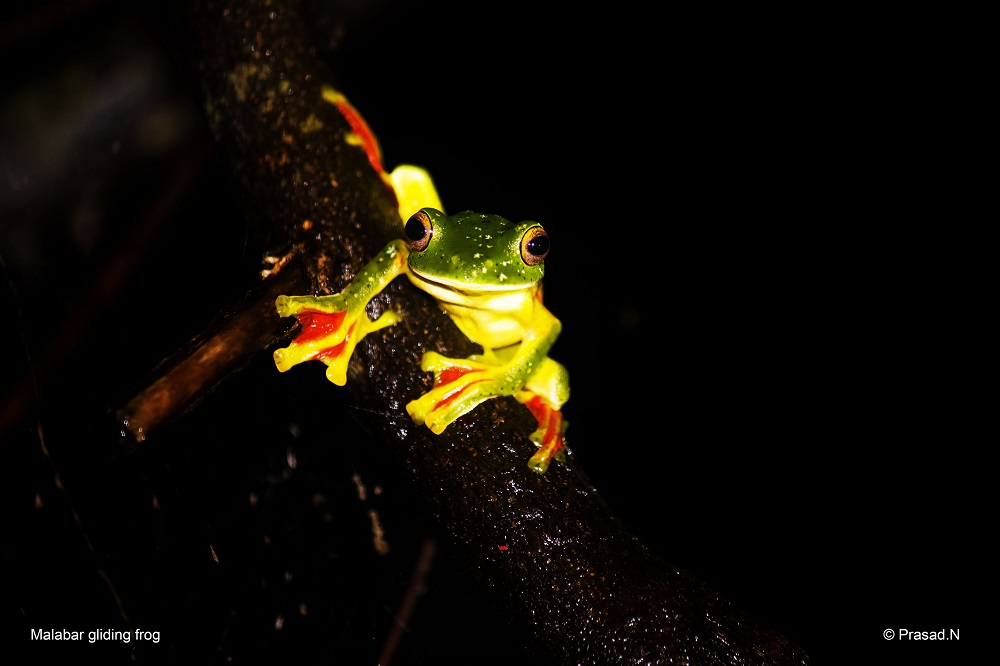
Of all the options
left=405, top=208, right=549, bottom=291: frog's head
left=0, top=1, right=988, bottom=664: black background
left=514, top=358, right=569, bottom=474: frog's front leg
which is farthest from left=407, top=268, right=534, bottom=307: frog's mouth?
left=0, top=1, right=988, bottom=664: black background

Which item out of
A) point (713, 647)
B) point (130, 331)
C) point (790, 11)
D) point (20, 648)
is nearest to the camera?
point (713, 647)

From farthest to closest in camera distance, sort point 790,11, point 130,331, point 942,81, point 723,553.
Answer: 1. point 723,553
2. point 790,11
3. point 942,81
4. point 130,331

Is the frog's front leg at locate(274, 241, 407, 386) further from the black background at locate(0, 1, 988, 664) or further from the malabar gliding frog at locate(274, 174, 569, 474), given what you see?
the black background at locate(0, 1, 988, 664)

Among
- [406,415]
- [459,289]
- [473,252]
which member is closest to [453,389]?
[406,415]

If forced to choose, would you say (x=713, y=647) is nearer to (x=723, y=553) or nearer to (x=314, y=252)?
(x=314, y=252)

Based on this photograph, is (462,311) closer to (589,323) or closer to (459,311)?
(459,311)

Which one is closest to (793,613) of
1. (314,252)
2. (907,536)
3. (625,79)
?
(907,536)

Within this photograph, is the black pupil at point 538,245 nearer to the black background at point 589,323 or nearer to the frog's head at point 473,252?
the frog's head at point 473,252

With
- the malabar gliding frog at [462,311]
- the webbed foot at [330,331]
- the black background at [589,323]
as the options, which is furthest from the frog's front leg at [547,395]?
the black background at [589,323]
